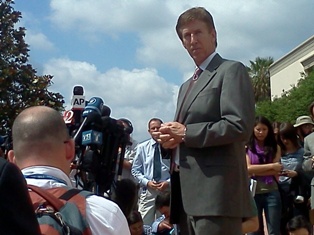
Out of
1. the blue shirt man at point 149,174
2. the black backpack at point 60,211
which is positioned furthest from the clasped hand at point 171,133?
the blue shirt man at point 149,174

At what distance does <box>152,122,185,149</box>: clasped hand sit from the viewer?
3.92 m

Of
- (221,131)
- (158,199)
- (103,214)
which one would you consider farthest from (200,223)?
(158,199)

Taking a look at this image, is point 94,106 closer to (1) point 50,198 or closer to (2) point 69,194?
(2) point 69,194

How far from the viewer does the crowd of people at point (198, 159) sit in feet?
8.42

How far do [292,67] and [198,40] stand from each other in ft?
141

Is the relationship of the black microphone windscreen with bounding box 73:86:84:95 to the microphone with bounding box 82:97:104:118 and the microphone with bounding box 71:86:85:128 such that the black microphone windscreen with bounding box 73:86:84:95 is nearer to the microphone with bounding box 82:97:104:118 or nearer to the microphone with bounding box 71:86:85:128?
the microphone with bounding box 71:86:85:128

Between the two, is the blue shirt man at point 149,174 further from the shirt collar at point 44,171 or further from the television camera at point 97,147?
the shirt collar at point 44,171

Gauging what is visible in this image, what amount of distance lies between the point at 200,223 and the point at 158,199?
3351 mm

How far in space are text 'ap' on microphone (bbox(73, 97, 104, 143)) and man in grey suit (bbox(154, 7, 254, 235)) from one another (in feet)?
2.89

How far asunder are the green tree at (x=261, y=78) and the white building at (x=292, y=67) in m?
9.99

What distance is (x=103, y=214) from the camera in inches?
100

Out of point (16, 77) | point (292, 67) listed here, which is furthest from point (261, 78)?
point (16, 77)

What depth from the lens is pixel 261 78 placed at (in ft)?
199

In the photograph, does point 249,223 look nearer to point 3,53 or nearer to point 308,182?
point 308,182
